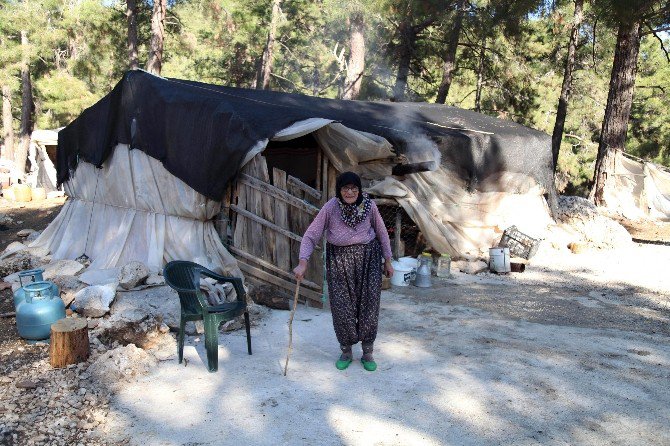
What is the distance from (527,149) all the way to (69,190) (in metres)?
8.52

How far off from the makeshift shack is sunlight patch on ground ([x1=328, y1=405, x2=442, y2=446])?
2.55 meters

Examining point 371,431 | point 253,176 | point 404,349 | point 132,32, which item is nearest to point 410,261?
point 253,176

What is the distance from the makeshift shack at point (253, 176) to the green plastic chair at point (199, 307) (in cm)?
156

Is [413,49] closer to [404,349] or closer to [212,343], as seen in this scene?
[404,349]

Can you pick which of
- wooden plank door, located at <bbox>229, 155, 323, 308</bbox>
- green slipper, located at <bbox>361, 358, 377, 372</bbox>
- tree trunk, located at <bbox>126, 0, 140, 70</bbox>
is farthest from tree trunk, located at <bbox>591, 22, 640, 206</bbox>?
tree trunk, located at <bbox>126, 0, 140, 70</bbox>

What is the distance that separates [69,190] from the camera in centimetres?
888

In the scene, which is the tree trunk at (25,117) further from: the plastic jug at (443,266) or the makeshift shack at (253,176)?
the plastic jug at (443,266)

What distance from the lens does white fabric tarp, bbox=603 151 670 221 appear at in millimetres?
12836

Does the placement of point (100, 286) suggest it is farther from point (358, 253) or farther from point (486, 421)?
point (486, 421)

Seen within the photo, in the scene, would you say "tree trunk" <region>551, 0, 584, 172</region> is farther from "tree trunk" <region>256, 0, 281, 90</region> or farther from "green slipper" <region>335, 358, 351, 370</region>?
"green slipper" <region>335, 358, 351, 370</region>

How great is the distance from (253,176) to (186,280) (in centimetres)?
187

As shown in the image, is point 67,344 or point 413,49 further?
point 413,49

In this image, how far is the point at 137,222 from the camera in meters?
7.05

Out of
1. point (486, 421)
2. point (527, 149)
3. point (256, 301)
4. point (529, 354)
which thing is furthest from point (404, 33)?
point (486, 421)
